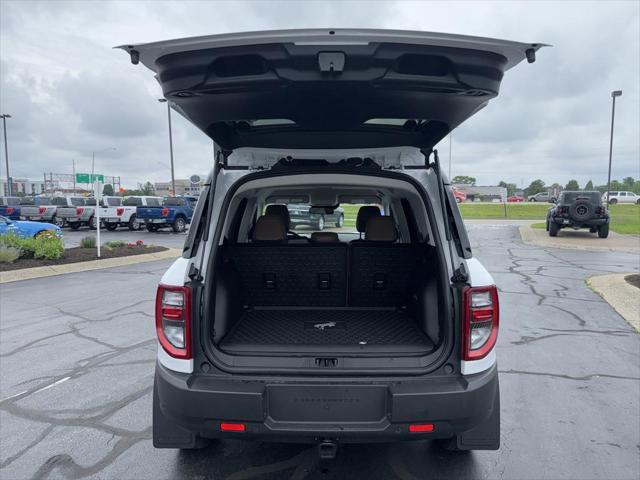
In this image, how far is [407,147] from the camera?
3158mm

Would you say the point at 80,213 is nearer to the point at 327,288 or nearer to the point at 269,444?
the point at 327,288

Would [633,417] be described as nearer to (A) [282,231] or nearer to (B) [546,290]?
(A) [282,231]

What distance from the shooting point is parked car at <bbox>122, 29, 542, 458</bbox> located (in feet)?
7.08

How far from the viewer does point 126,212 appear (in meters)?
23.0

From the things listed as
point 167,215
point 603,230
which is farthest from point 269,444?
point 167,215

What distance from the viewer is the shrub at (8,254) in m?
10.9

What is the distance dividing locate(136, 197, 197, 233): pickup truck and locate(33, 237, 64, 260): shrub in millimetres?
9728

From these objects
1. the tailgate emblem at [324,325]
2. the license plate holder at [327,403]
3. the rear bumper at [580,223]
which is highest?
the tailgate emblem at [324,325]

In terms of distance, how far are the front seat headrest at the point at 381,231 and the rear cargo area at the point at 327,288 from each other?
0.14 m

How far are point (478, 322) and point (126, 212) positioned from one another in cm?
2316

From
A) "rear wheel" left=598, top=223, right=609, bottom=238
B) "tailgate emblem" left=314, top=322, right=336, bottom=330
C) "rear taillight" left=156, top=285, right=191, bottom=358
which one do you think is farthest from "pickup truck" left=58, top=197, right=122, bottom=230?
"rear taillight" left=156, top=285, right=191, bottom=358

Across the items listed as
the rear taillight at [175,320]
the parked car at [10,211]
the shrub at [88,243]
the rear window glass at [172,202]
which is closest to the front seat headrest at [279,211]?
the rear taillight at [175,320]

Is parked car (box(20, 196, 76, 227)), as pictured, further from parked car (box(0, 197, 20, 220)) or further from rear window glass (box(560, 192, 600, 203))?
rear window glass (box(560, 192, 600, 203))

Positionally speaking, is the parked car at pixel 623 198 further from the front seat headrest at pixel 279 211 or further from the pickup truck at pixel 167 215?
the front seat headrest at pixel 279 211
